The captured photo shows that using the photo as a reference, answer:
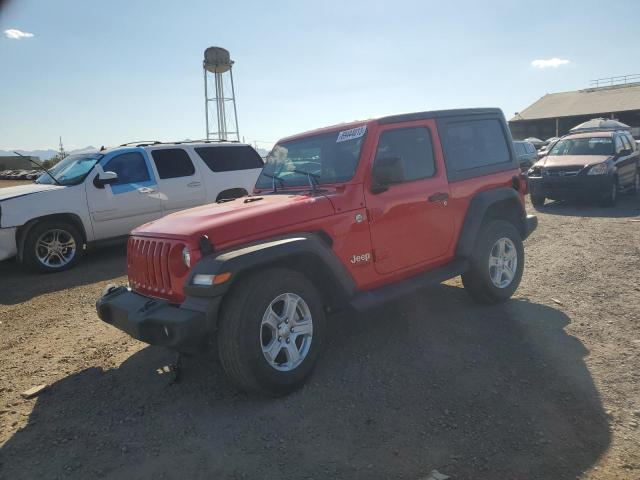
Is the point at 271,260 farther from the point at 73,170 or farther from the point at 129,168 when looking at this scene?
the point at 73,170

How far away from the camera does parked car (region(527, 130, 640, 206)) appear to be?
1164 cm

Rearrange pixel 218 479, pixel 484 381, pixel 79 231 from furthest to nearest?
pixel 79 231 < pixel 484 381 < pixel 218 479

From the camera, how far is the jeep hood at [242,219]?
3416mm

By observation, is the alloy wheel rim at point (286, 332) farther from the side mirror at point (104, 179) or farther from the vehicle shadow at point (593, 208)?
the vehicle shadow at point (593, 208)

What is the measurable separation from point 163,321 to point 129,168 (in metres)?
5.93

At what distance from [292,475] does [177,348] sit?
3.65 ft

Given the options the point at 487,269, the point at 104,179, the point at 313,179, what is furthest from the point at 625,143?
the point at 104,179

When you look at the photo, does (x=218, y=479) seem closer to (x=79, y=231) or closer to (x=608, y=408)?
(x=608, y=408)

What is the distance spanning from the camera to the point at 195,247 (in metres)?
3.34

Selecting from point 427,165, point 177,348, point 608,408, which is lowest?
point 608,408

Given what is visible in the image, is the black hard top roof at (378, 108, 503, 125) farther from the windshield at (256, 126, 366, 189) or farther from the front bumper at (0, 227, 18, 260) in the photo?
the front bumper at (0, 227, 18, 260)

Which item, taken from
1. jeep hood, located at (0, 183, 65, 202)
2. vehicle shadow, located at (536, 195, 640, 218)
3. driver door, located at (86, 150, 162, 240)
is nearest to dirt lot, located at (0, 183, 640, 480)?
jeep hood, located at (0, 183, 65, 202)

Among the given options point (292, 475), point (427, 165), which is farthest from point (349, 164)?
point (292, 475)

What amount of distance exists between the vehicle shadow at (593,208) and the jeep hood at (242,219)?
9.21 meters
